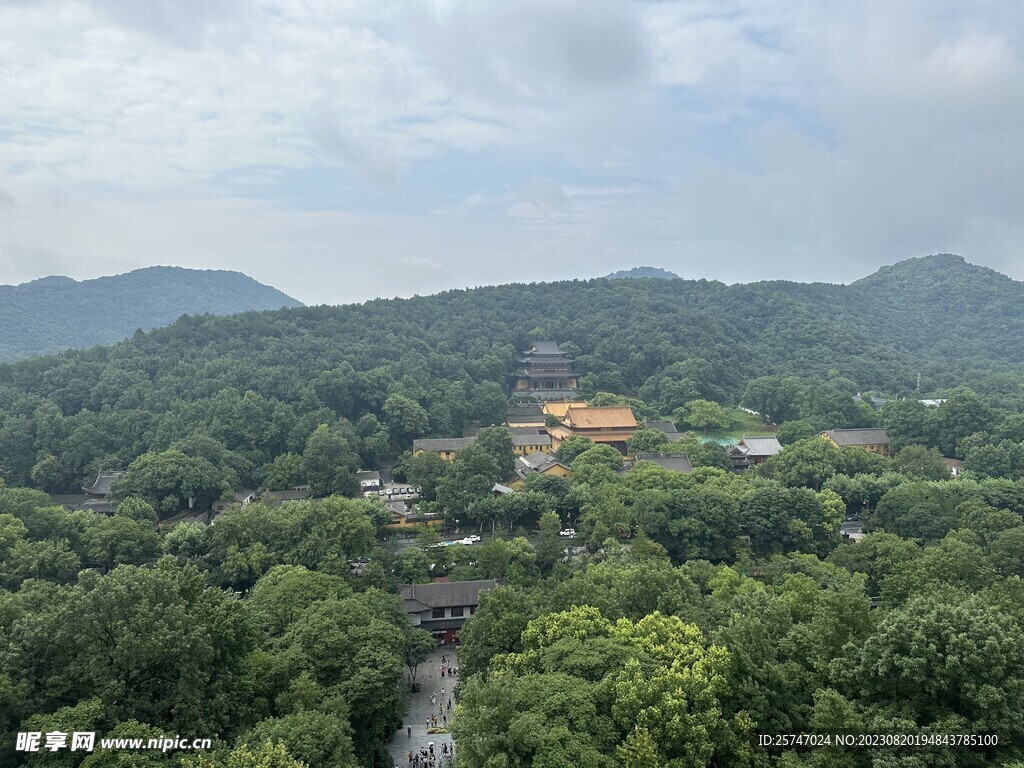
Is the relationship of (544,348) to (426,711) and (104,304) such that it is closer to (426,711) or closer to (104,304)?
(426,711)

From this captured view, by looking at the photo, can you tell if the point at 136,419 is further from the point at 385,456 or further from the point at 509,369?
the point at 509,369

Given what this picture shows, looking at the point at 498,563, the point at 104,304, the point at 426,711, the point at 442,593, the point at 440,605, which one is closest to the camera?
the point at 426,711

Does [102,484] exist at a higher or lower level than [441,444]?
lower

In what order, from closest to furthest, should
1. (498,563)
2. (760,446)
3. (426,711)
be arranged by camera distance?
(426,711)
(498,563)
(760,446)

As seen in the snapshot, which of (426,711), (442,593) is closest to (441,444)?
(442,593)

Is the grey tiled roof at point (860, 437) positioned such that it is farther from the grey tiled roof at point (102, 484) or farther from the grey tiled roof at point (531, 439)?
the grey tiled roof at point (102, 484)

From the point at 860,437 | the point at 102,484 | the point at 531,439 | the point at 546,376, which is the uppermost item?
the point at 546,376

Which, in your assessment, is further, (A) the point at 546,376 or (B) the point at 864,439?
(A) the point at 546,376

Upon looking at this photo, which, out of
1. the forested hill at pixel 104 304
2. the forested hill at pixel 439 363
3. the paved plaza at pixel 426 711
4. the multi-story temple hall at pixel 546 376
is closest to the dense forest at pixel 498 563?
the forested hill at pixel 439 363
